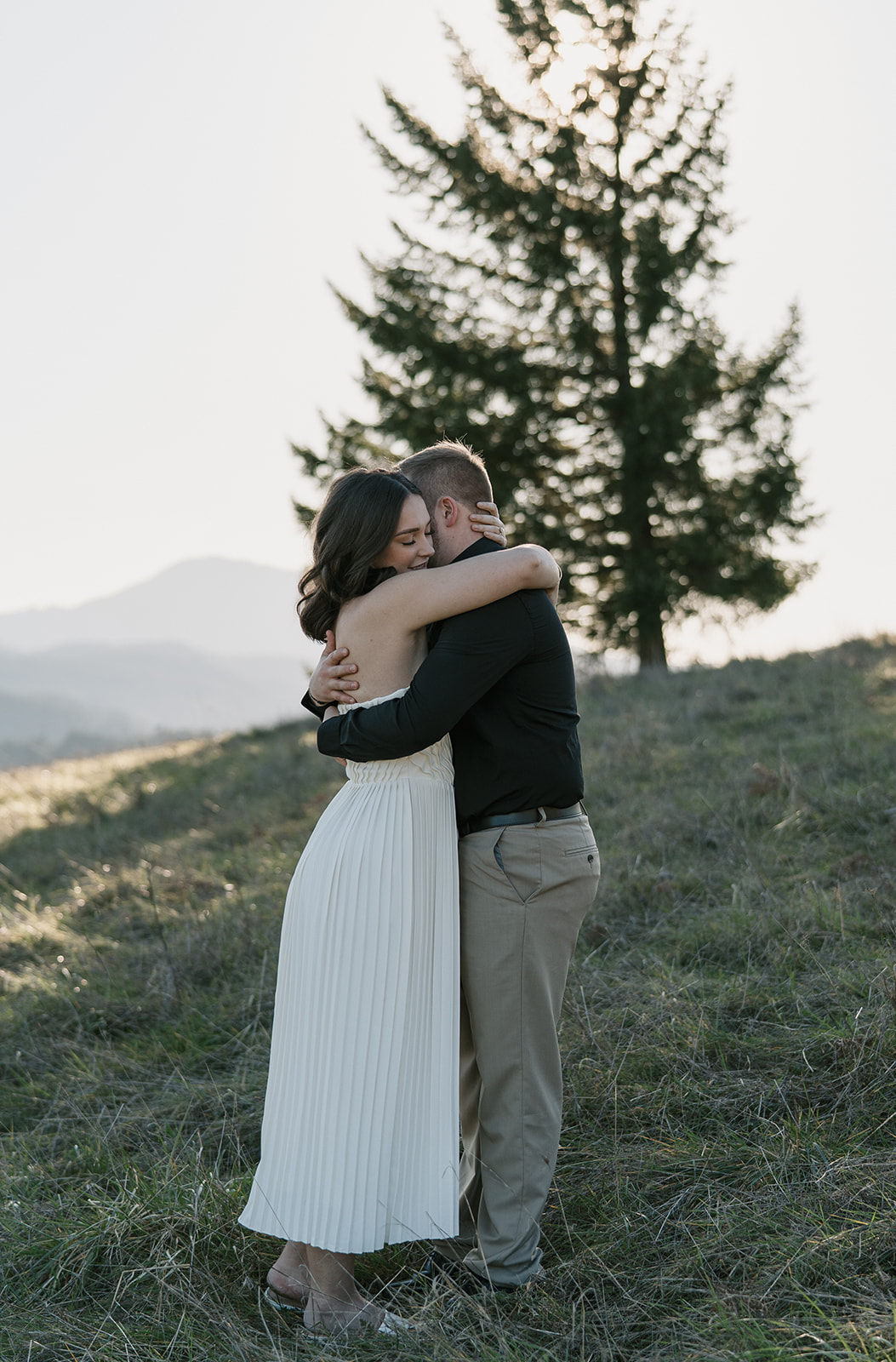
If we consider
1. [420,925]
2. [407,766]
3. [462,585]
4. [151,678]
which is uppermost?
[151,678]

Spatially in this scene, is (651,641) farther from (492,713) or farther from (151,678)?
(151,678)

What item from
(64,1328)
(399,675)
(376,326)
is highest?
(376,326)

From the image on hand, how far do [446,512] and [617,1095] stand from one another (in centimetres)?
213

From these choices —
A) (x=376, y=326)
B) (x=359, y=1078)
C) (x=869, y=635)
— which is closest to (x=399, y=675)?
(x=359, y=1078)

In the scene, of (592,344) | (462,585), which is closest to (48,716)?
(592,344)

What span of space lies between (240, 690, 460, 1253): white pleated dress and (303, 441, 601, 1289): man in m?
0.09

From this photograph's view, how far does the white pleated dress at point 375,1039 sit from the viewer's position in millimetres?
2941

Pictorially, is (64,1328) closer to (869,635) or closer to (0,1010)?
(0,1010)

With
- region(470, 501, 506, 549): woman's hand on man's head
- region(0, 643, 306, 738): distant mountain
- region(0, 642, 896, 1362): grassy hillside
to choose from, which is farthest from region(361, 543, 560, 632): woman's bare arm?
region(0, 643, 306, 738): distant mountain

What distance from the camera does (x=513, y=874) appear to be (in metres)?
3.00

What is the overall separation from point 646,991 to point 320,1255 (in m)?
1.86

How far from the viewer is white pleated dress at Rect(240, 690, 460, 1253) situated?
9.65 ft

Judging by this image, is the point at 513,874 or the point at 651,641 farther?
the point at 651,641

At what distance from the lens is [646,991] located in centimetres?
438
